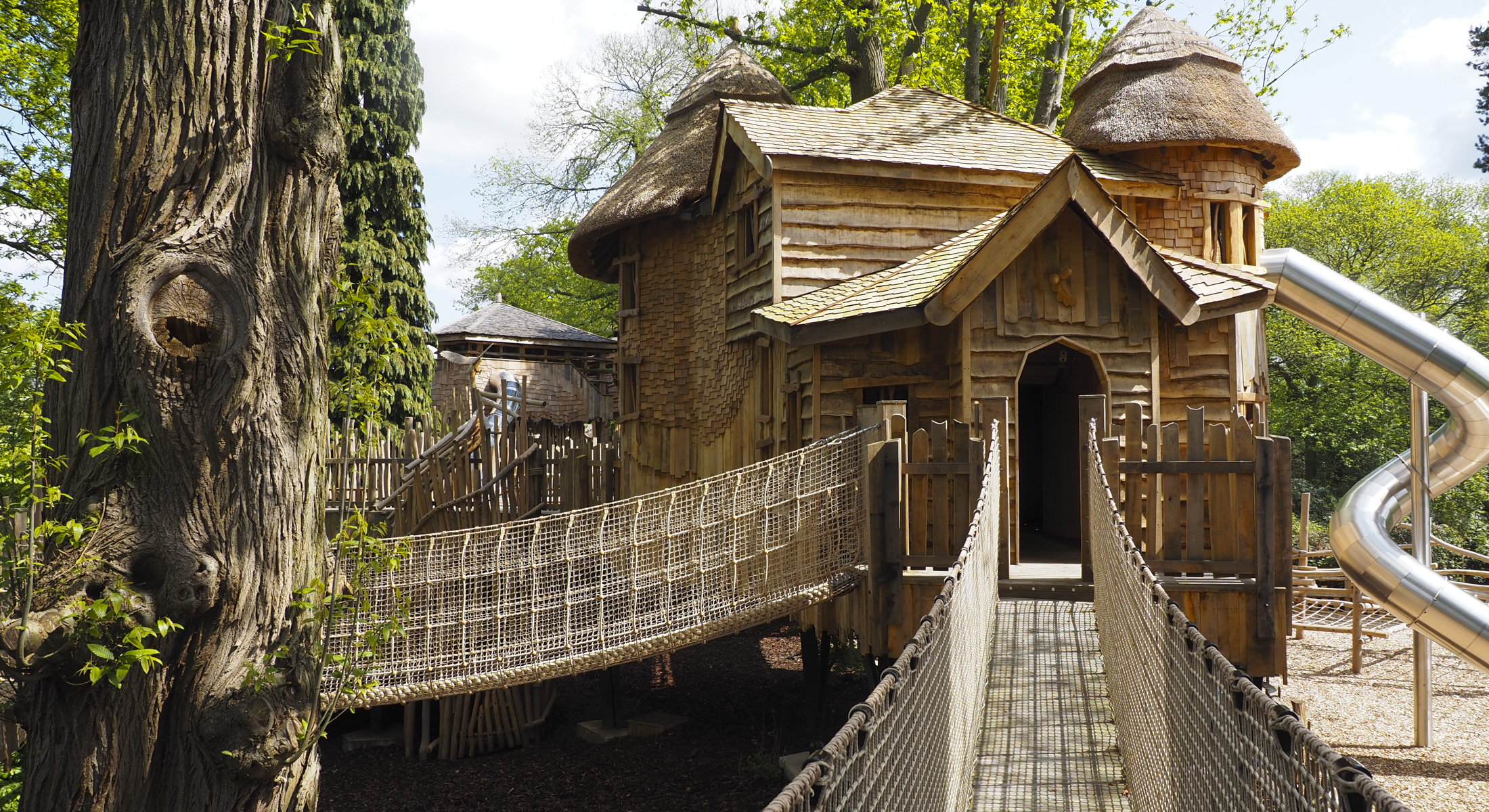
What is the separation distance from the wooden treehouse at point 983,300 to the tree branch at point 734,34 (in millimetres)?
4700

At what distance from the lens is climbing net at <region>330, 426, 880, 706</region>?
6.83m

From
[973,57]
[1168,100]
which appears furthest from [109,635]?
[973,57]

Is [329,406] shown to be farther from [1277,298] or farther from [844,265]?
[1277,298]

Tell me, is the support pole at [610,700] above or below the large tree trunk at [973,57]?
below

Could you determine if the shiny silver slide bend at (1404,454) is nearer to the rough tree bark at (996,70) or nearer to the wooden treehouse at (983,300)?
the wooden treehouse at (983,300)

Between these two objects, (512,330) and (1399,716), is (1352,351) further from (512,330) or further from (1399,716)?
(512,330)

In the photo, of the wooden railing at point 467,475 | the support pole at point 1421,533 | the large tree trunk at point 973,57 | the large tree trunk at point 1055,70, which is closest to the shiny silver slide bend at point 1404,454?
the support pole at point 1421,533

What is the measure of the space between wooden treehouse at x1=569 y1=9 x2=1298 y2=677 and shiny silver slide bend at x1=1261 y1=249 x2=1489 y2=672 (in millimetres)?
926

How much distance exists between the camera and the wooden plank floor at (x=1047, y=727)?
4109mm

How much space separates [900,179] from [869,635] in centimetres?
661

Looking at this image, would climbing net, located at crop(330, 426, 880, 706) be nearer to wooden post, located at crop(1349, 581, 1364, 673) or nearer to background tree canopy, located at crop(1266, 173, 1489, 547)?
wooden post, located at crop(1349, 581, 1364, 673)

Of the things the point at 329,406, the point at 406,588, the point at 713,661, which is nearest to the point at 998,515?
the point at 406,588

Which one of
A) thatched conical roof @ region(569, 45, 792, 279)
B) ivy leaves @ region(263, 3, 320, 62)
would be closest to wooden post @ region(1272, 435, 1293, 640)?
ivy leaves @ region(263, 3, 320, 62)

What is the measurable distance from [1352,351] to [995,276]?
21775 millimetres
